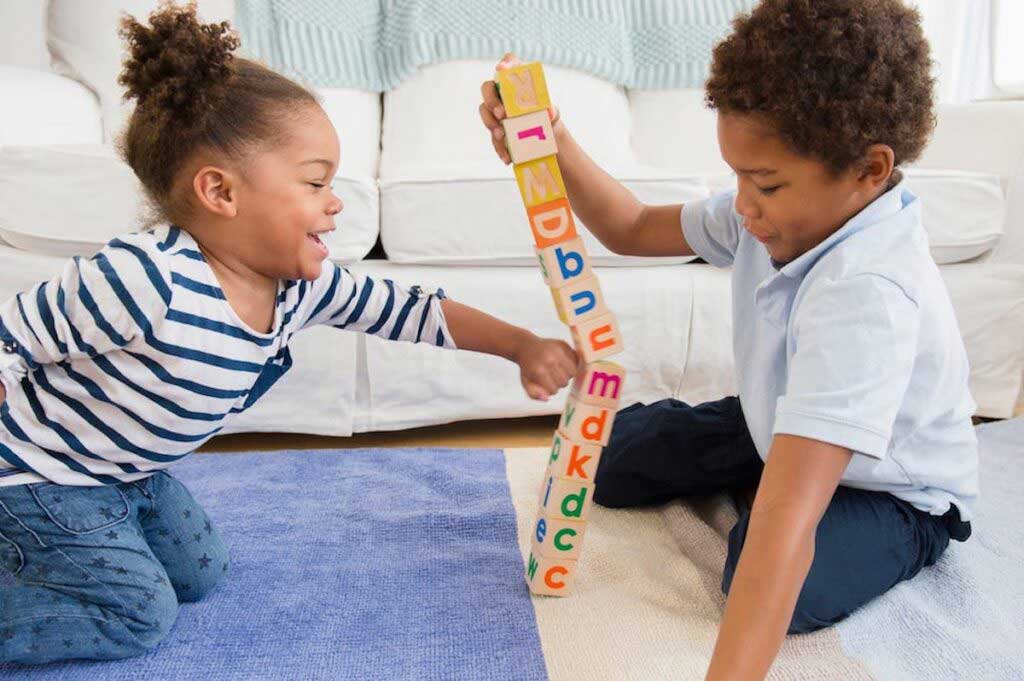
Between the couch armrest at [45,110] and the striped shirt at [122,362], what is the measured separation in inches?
28.2

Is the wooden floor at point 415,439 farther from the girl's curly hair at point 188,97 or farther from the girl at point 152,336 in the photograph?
the girl's curly hair at point 188,97

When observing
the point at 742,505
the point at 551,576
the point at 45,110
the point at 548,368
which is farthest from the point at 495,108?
the point at 45,110

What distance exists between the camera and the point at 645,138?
6.74 ft

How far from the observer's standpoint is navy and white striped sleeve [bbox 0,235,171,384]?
83 centimetres

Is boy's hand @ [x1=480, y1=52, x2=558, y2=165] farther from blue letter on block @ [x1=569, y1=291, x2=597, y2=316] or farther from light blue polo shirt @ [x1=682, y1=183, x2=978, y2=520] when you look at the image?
light blue polo shirt @ [x1=682, y1=183, x2=978, y2=520]

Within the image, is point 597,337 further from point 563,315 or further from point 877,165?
point 877,165

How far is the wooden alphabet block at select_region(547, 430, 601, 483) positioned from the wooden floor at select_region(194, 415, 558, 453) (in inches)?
22.6

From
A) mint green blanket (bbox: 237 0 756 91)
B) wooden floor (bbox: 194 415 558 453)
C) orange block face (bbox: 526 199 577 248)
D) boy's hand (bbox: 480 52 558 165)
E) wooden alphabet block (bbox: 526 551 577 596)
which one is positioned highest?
mint green blanket (bbox: 237 0 756 91)

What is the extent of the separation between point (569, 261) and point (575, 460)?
22 centimetres

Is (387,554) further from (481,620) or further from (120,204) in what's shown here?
(120,204)

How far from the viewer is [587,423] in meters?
0.95

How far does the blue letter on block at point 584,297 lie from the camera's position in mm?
936

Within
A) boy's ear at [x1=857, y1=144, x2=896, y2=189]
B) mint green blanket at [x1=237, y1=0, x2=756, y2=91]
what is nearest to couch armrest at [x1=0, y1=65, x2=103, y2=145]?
mint green blanket at [x1=237, y1=0, x2=756, y2=91]

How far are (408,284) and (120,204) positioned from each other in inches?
18.4
